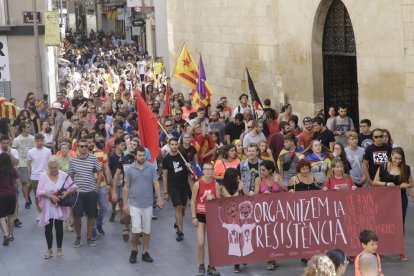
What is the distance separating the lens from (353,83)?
861 inches

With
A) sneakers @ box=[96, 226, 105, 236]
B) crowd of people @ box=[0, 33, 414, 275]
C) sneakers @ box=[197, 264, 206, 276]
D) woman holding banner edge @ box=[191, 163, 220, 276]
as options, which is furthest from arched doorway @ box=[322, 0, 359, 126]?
sneakers @ box=[197, 264, 206, 276]

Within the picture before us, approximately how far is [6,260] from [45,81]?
17187 millimetres

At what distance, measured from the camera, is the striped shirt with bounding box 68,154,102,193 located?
14430 millimetres

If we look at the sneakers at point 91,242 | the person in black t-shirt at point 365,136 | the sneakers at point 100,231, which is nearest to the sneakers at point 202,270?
the sneakers at point 91,242

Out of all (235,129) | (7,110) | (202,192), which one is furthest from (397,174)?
(7,110)

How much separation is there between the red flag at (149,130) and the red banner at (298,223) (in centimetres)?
245

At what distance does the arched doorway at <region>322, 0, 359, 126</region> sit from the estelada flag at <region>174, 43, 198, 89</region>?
3.10 m

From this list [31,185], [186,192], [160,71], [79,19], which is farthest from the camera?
[79,19]

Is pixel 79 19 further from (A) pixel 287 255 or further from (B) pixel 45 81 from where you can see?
(A) pixel 287 255

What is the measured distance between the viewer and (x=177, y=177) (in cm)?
1484

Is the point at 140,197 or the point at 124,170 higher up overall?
the point at 124,170

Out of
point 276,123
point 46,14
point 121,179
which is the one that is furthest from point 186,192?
point 46,14

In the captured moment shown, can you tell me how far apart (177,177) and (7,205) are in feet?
7.66

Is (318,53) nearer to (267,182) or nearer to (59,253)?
(267,182)
